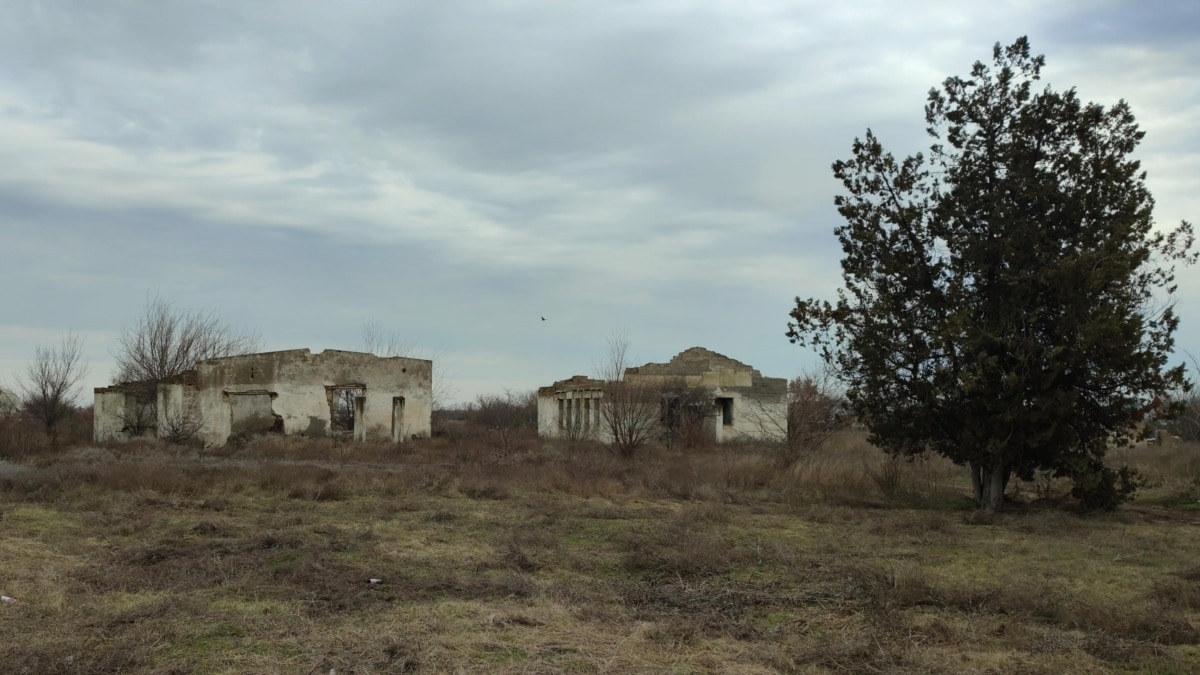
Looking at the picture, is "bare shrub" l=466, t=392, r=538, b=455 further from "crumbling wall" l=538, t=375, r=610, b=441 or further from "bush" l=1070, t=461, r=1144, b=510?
"bush" l=1070, t=461, r=1144, b=510

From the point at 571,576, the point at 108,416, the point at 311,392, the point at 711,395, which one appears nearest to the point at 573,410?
the point at 711,395

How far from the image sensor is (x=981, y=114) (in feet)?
46.4

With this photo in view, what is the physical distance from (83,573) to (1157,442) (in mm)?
31157

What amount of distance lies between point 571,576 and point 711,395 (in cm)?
2561

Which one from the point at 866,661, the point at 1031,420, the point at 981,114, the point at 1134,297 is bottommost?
the point at 866,661

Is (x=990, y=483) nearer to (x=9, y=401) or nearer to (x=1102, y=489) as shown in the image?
(x=1102, y=489)

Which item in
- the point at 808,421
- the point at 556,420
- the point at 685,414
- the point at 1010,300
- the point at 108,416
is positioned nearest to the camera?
the point at 1010,300

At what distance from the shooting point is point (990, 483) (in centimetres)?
1452

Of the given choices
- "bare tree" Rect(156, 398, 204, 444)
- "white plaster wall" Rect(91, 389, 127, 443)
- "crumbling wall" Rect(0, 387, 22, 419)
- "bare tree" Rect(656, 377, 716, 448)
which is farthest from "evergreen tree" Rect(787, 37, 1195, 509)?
"crumbling wall" Rect(0, 387, 22, 419)

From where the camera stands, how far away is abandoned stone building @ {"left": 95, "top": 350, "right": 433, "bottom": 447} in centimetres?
2847

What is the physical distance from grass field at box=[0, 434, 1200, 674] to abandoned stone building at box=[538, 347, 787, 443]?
1625cm

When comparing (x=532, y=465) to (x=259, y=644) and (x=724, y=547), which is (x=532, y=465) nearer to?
(x=724, y=547)

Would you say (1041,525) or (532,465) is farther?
(532,465)

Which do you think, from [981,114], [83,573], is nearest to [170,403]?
[83,573]
